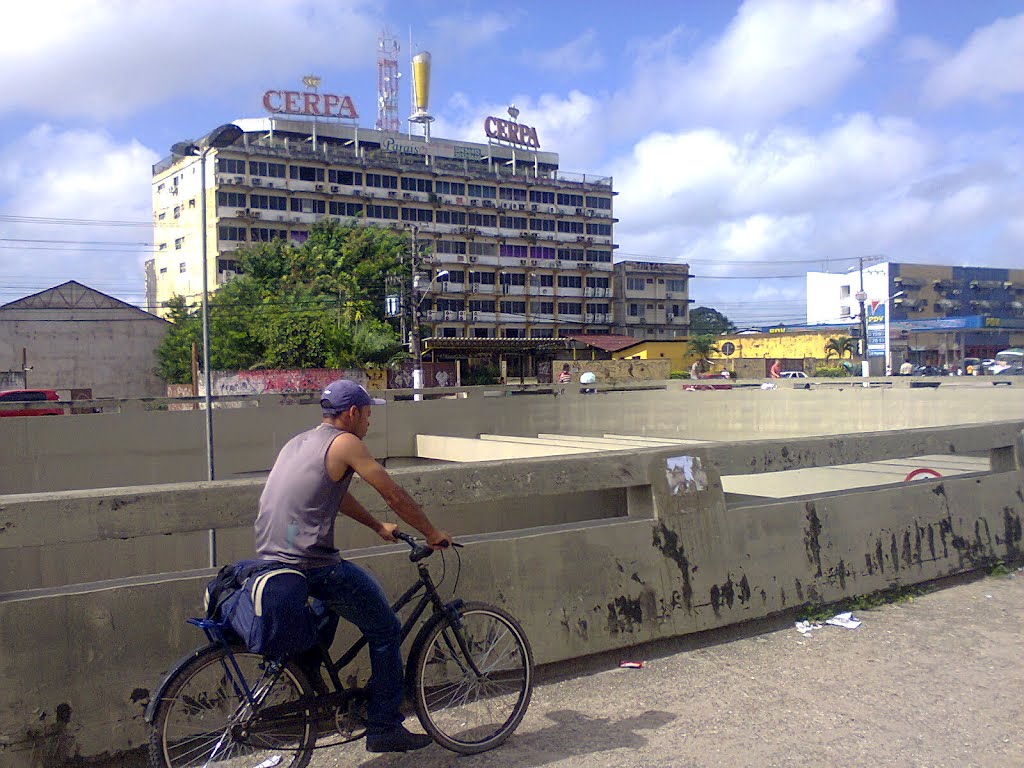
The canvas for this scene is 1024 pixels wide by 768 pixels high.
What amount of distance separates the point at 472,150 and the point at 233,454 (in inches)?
3296

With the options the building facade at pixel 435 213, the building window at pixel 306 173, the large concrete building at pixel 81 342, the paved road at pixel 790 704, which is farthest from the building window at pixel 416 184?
the paved road at pixel 790 704

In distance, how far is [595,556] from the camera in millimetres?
5074

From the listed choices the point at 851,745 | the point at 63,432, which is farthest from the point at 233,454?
the point at 851,745

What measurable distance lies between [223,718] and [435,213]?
88.4 metres

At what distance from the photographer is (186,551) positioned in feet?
47.9

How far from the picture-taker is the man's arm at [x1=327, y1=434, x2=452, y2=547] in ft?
11.8

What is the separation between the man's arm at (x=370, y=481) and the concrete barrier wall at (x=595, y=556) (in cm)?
53

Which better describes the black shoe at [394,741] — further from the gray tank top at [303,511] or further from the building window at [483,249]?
the building window at [483,249]

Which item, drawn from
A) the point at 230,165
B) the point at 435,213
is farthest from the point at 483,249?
the point at 230,165

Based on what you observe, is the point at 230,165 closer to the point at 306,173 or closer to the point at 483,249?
the point at 306,173

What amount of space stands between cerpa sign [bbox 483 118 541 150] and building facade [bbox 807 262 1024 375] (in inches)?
1429

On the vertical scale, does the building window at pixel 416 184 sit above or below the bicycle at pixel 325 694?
above

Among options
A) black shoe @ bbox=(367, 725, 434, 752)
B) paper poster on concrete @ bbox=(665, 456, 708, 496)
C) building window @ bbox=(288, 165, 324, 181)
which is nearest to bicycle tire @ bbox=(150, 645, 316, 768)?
black shoe @ bbox=(367, 725, 434, 752)

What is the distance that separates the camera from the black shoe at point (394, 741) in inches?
148
